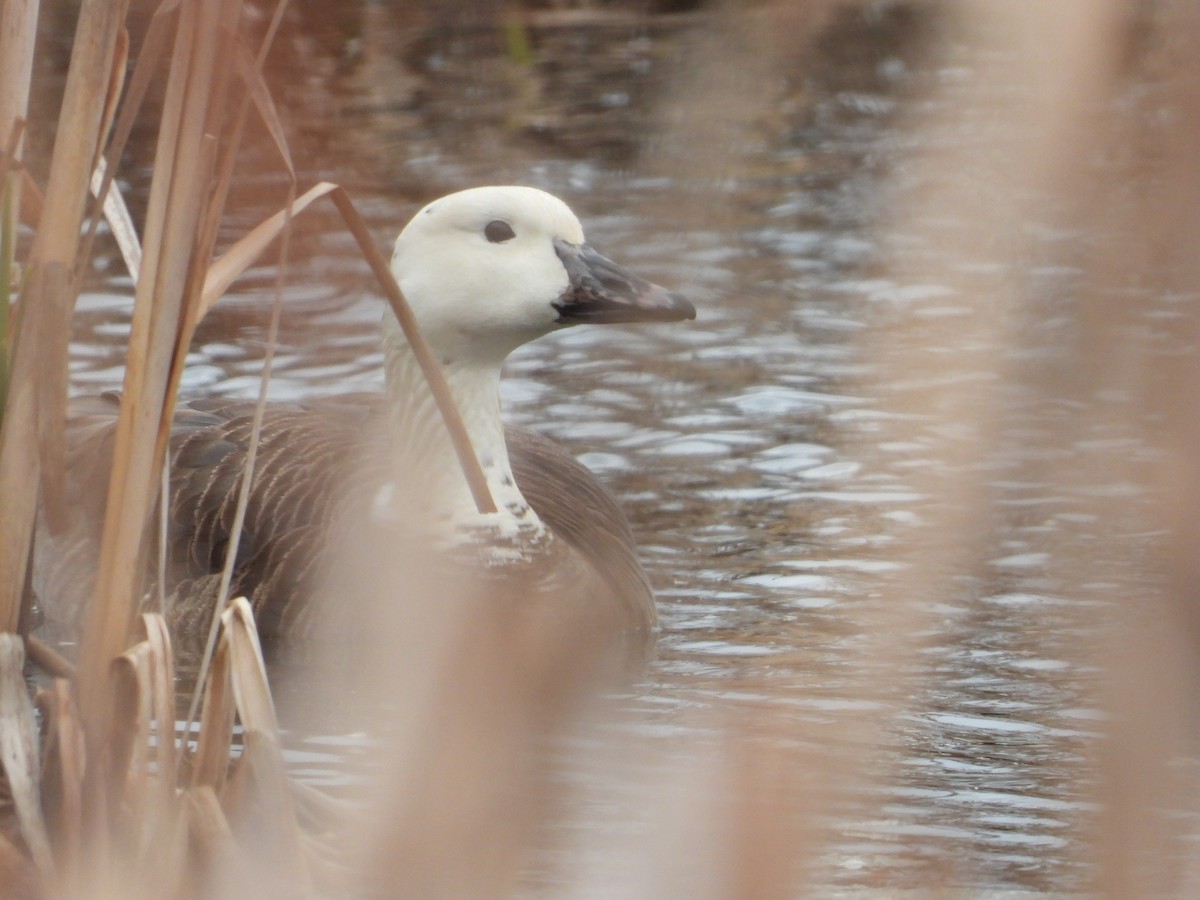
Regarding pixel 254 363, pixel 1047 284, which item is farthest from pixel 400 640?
pixel 254 363

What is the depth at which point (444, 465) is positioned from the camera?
5.02m

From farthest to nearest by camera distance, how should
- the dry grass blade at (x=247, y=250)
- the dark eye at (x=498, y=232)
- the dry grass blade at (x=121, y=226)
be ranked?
the dark eye at (x=498, y=232)
the dry grass blade at (x=121, y=226)
the dry grass blade at (x=247, y=250)

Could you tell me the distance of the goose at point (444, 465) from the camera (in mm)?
4844

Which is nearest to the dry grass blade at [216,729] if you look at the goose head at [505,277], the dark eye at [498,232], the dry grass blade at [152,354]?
the dry grass blade at [152,354]

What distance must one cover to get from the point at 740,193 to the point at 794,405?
2.03 meters

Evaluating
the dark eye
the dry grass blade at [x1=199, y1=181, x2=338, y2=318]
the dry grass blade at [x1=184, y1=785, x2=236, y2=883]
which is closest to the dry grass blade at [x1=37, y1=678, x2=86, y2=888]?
the dry grass blade at [x1=184, y1=785, x2=236, y2=883]

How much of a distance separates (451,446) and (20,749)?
2.39 meters

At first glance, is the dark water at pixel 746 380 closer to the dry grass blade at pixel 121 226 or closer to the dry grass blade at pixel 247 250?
the dry grass blade at pixel 247 250

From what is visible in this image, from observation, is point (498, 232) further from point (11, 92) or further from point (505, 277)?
point (11, 92)

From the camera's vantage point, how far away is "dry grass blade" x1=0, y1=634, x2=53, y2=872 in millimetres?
2588

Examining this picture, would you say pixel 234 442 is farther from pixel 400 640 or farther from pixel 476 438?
pixel 400 640

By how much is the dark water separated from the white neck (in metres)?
0.48

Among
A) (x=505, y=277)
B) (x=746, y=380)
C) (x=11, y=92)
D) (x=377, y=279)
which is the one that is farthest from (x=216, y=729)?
(x=746, y=380)

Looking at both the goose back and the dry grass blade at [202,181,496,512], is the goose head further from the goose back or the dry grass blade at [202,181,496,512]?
the dry grass blade at [202,181,496,512]
